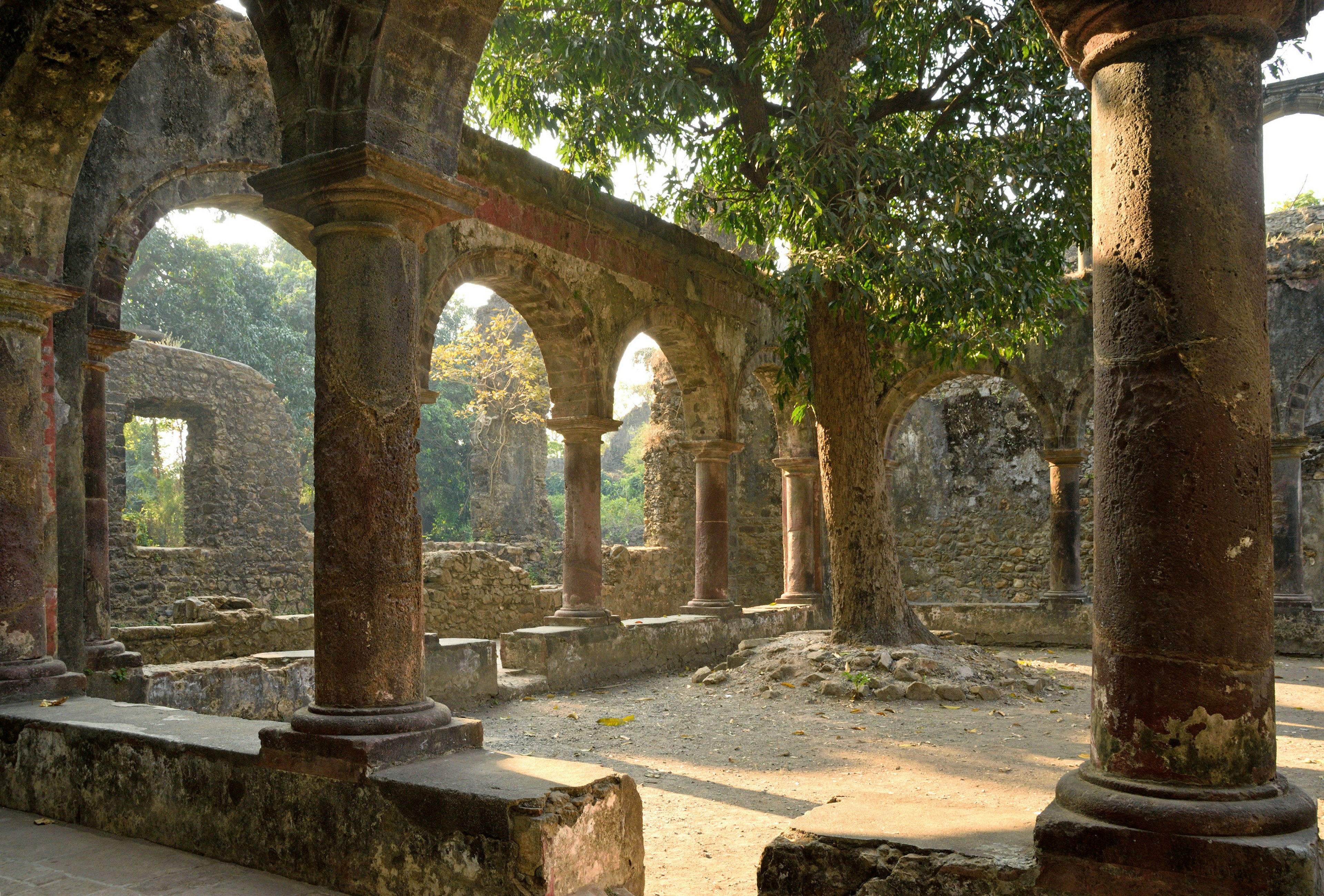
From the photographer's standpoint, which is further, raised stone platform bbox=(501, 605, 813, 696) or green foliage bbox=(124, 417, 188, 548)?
green foliage bbox=(124, 417, 188, 548)

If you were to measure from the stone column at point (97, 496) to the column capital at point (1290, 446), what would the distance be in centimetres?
1183

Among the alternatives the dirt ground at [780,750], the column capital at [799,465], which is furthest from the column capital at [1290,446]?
the column capital at [799,465]

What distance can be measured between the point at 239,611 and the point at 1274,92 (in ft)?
54.5

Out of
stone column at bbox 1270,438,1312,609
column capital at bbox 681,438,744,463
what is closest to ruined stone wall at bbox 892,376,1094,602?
stone column at bbox 1270,438,1312,609

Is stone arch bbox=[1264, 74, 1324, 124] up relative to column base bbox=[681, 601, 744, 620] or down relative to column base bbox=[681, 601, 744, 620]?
up

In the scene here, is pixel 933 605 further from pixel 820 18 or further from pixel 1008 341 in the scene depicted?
pixel 820 18

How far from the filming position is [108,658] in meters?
6.00

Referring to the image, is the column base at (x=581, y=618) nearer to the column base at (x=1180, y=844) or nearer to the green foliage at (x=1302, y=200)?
the column base at (x=1180, y=844)

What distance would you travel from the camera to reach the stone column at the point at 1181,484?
2.16 m

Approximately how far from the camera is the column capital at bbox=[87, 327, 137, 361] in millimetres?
6238

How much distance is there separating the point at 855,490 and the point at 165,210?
5.73 meters

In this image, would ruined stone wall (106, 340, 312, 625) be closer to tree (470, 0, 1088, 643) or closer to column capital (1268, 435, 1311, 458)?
tree (470, 0, 1088, 643)

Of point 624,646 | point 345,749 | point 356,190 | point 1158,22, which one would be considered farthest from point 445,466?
point 1158,22

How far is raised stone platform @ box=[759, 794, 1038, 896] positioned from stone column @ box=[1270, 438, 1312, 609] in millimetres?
10695
